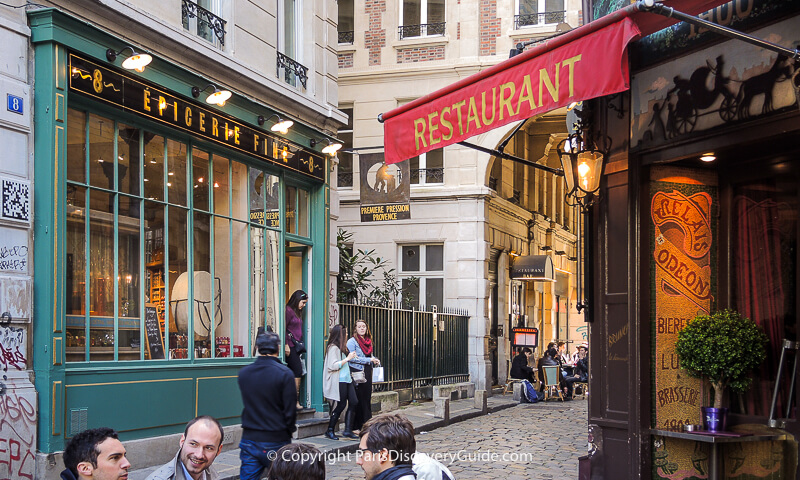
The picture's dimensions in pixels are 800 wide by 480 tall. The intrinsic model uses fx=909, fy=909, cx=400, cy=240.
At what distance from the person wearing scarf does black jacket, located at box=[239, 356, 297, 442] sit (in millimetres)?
6507

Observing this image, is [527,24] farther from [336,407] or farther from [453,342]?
[336,407]

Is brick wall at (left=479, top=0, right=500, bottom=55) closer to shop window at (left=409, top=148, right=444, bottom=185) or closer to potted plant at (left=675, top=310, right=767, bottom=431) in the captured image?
shop window at (left=409, top=148, right=444, bottom=185)

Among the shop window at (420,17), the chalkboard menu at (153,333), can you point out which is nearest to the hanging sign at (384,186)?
the chalkboard menu at (153,333)

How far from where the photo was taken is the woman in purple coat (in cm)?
1376

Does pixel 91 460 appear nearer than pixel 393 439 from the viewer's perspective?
No

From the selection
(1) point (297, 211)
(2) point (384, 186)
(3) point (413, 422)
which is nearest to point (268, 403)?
(1) point (297, 211)

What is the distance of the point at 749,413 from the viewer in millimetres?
8398

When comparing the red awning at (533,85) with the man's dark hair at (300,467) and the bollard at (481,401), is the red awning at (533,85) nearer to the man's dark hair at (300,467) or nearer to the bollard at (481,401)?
the man's dark hair at (300,467)

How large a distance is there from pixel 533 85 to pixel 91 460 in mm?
4471

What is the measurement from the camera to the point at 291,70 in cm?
1485

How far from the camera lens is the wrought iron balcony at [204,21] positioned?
12117 millimetres

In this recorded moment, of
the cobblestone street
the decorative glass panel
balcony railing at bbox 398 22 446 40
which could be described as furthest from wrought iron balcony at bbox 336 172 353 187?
the decorative glass panel

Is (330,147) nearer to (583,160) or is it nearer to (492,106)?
(583,160)

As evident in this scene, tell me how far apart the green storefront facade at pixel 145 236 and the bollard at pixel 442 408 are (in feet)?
9.20
